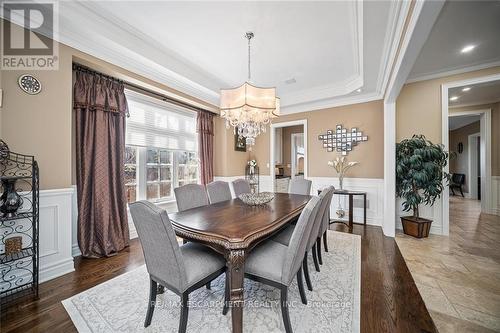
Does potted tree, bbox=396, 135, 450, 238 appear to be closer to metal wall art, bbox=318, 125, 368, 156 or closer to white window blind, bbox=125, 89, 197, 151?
metal wall art, bbox=318, 125, 368, 156

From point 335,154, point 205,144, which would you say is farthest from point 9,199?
point 335,154

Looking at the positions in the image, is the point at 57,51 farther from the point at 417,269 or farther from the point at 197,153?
the point at 417,269

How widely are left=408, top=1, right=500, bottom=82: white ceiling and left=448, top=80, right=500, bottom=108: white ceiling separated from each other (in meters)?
0.78

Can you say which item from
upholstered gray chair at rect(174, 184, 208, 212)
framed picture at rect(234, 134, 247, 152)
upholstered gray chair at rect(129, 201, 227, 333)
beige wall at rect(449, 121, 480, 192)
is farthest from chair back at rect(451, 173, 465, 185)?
upholstered gray chair at rect(129, 201, 227, 333)

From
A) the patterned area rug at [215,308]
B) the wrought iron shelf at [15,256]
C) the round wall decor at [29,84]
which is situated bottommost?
the patterned area rug at [215,308]

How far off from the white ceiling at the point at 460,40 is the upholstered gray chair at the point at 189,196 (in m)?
3.32

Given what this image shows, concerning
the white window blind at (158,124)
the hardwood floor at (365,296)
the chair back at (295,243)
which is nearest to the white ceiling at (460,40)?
the chair back at (295,243)

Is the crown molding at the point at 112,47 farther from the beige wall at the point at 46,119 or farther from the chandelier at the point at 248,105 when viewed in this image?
the chandelier at the point at 248,105

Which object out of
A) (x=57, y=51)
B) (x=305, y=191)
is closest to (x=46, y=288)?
(x=57, y=51)

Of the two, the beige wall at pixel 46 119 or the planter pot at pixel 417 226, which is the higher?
the beige wall at pixel 46 119

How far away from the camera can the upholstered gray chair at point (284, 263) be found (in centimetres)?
140

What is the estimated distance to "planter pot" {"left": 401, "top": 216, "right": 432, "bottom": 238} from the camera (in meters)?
3.24

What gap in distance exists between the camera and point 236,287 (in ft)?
4.33

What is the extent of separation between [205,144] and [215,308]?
10.7 ft
